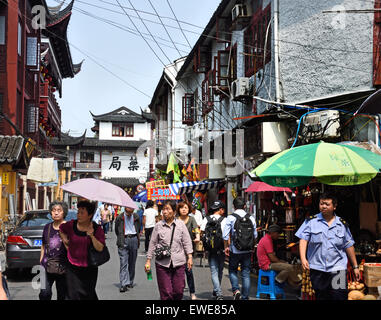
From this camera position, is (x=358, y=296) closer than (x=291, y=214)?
Yes

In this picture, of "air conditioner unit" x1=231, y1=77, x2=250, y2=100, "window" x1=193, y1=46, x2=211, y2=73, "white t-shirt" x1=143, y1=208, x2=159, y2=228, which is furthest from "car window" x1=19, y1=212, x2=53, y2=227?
"window" x1=193, y1=46, x2=211, y2=73

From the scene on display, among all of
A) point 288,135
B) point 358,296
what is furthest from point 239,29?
point 358,296

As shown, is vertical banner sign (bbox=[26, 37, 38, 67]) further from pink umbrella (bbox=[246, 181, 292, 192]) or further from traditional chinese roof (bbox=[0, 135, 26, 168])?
pink umbrella (bbox=[246, 181, 292, 192])

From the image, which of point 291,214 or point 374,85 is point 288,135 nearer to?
point 291,214

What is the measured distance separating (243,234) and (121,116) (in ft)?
234

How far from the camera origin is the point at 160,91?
127ft

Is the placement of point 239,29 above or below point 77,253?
above

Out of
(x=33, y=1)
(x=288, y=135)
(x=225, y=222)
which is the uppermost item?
(x=33, y=1)

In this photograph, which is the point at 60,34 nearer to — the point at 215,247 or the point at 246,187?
the point at 246,187

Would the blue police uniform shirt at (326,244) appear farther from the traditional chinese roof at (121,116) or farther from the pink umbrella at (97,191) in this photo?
the traditional chinese roof at (121,116)

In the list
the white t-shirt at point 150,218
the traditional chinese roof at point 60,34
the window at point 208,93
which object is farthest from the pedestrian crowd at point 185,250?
the traditional chinese roof at point 60,34

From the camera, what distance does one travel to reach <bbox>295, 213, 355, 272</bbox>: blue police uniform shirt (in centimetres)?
636

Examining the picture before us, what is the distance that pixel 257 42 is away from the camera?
53.0 feet

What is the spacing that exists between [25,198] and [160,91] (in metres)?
14.3
